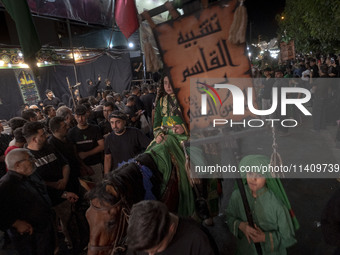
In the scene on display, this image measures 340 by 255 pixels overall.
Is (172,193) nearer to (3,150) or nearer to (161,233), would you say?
(161,233)

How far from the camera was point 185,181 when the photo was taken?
A: 3006 millimetres

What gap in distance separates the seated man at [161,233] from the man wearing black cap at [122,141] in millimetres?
2514

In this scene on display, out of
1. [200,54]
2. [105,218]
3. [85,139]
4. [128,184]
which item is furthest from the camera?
[85,139]

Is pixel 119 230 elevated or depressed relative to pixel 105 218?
depressed

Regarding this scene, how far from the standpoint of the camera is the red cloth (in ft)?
12.5

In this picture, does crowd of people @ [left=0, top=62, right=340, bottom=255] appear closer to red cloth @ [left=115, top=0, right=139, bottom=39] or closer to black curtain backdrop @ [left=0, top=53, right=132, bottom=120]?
red cloth @ [left=115, top=0, right=139, bottom=39]

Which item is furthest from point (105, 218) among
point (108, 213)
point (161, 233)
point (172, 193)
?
point (172, 193)

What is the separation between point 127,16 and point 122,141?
224cm

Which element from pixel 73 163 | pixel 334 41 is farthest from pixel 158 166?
pixel 334 41

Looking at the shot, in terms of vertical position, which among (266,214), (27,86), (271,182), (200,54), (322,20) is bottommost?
(266,214)

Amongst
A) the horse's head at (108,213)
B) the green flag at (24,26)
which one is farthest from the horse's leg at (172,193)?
the green flag at (24,26)

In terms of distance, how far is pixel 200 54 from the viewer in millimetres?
2148

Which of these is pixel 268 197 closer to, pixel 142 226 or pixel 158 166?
pixel 158 166

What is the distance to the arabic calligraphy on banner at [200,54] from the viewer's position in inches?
78.6
